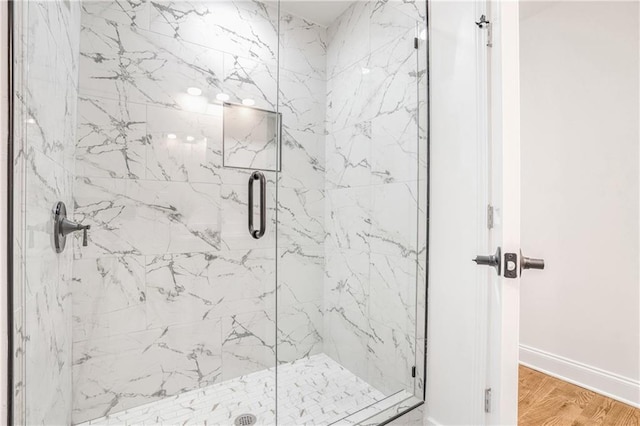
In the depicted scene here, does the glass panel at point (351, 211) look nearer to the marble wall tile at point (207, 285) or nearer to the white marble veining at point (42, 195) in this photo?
the marble wall tile at point (207, 285)

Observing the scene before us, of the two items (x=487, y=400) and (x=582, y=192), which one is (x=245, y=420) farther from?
(x=582, y=192)

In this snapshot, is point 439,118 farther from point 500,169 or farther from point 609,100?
point 609,100

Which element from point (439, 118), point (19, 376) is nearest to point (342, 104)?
point (439, 118)

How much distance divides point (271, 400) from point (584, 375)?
202 cm

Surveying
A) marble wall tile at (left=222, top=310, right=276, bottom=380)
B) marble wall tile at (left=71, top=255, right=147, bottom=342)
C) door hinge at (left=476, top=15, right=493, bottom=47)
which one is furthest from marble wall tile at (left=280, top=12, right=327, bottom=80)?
marble wall tile at (left=222, top=310, right=276, bottom=380)

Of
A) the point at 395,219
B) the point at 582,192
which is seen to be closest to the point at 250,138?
the point at 395,219

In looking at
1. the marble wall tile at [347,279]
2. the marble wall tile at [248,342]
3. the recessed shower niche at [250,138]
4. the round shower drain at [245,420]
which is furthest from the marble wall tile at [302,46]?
the round shower drain at [245,420]

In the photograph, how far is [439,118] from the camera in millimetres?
1534

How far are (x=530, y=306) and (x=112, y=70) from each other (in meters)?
3.08

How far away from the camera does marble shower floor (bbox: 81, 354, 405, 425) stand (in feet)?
5.18

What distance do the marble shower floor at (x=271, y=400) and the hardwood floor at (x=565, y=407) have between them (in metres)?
0.86

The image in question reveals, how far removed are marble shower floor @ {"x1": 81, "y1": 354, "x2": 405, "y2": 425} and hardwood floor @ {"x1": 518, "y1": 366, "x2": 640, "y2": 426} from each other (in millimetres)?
858

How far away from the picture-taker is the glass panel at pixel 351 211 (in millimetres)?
1651

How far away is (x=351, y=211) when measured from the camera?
6.41ft
